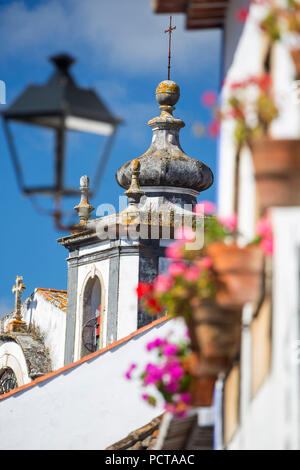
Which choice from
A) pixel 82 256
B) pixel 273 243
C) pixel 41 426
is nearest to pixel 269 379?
pixel 273 243

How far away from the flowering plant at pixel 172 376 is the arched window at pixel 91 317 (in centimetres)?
1633

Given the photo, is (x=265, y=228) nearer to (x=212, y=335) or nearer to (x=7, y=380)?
(x=212, y=335)

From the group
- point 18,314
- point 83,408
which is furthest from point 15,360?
point 83,408

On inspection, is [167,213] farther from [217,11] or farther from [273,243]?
[273,243]

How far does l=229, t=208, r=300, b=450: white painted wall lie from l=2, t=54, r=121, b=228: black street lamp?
123 centimetres

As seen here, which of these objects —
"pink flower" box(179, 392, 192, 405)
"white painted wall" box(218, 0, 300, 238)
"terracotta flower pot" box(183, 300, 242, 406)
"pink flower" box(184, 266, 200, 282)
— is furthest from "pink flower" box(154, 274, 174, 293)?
"pink flower" box(179, 392, 192, 405)

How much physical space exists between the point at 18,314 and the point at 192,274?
23.3 m

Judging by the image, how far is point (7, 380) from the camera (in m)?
26.6

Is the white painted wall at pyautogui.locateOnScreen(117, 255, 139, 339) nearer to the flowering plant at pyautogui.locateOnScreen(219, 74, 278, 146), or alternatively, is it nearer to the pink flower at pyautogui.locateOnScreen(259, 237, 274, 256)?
the pink flower at pyautogui.locateOnScreen(259, 237, 274, 256)

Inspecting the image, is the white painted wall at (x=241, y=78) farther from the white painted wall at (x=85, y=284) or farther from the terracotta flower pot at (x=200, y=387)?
the white painted wall at (x=85, y=284)

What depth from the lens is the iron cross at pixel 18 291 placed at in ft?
95.6

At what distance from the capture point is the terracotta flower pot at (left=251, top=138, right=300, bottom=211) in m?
5.05

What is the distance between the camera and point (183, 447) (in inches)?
452

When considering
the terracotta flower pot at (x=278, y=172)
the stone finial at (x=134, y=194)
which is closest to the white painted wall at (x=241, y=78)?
the terracotta flower pot at (x=278, y=172)
